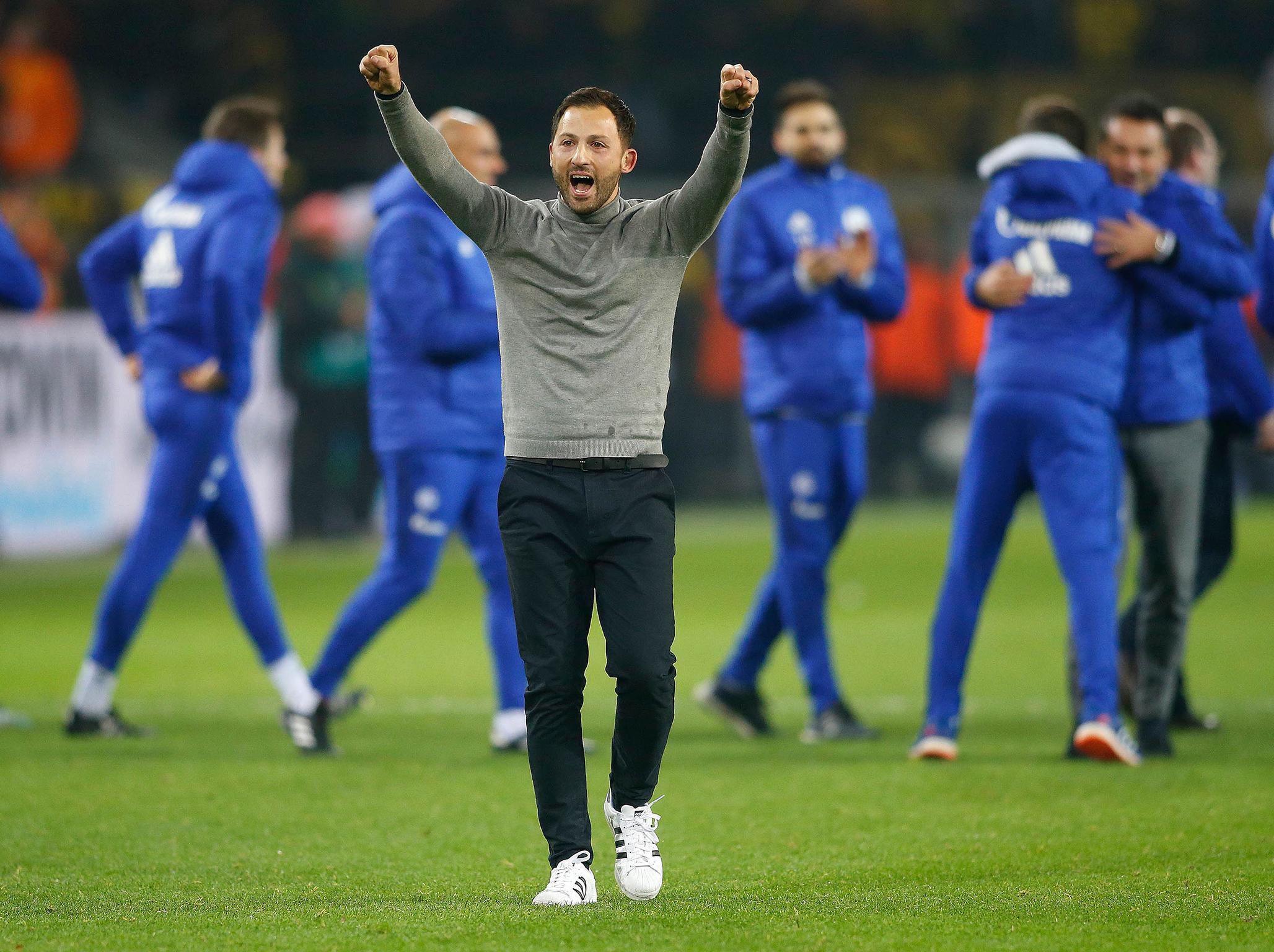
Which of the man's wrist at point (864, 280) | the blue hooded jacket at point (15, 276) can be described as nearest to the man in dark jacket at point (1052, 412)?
the man's wrist at point (864, 280)

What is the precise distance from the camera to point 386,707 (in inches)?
304

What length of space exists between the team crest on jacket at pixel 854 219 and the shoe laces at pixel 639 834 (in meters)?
3.42

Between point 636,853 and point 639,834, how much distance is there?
0.05 meters

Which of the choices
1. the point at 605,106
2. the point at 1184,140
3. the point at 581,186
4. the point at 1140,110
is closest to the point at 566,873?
the point at 581,186

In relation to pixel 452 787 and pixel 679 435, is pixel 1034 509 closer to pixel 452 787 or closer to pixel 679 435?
pixel 679 435

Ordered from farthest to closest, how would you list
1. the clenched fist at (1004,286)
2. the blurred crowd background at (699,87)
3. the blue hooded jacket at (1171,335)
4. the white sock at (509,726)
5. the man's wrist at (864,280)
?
the blurred crowd background at (699,87) → the man's wrist at (864,280) → the white sock at (509,726) → the blue hooded jacket at (1171,335) → the clenched fist at (1004,286)

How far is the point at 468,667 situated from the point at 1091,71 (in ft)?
46.9

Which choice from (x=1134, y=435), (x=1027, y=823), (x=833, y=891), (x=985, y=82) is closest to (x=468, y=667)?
(x=1134, y=435)

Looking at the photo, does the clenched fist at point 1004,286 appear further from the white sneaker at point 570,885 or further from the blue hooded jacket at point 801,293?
the white sneaker at point 570,885

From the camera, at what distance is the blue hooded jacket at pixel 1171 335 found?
6.25 m

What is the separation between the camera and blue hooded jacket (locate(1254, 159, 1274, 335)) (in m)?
6.41

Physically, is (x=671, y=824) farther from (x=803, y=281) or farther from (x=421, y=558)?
(x=803, y=281)

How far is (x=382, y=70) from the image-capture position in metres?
3.83

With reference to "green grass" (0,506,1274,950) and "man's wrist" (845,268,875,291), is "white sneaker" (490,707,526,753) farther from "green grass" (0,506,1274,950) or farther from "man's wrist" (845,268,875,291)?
"man's wrist" (845,268,875,291)
